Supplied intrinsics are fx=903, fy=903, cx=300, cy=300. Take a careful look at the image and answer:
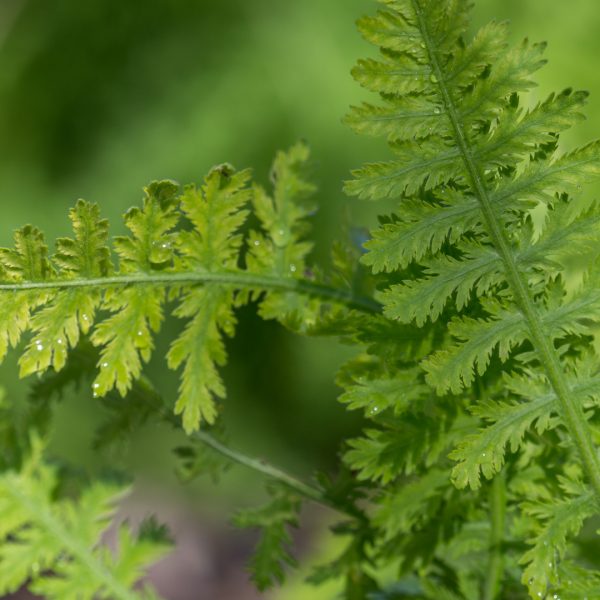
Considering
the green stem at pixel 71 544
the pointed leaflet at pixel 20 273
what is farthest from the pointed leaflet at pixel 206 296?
the green stem at pixel 71 544

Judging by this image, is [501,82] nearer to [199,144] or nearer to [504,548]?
[504,548]

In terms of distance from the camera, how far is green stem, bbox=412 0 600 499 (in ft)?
1.84

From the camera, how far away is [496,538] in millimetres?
700

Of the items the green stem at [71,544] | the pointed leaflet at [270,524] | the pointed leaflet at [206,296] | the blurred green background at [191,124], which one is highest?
the blurred green background at [191,124]

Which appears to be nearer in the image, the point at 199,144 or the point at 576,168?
the point at 576,168

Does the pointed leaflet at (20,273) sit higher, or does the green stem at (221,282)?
the pointed leaflet at (20,273)

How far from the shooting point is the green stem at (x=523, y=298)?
1.84 ft

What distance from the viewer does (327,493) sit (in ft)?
2.66

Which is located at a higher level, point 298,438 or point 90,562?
point 90,562

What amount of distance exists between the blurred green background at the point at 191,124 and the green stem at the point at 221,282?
2044 millimetres

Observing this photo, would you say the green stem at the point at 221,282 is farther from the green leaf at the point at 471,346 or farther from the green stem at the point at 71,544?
the green stem at the point at 71,544

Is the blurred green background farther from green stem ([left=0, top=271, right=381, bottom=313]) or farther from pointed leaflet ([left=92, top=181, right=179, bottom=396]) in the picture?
pointed leaflet ([left=92, top=181, right=179, bottom=396])

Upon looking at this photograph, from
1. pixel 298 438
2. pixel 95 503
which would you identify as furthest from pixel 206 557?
pixel 95 503

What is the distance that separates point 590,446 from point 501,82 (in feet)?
0.81
